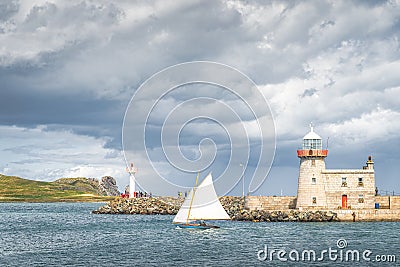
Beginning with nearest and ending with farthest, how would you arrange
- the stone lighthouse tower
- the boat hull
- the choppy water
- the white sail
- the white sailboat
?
the choppy water, the boat hull, the white sailboat, the white sail, the stone lighthouse tower

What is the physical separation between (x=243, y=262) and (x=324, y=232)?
27.0 metres

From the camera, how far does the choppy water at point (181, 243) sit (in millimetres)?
57094

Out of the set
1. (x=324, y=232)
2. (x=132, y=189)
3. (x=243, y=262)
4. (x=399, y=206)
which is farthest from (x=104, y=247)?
(x=132, y=189)

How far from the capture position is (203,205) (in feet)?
291

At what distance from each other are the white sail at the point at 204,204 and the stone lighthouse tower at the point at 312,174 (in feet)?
43.1

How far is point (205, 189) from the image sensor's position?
88.2m

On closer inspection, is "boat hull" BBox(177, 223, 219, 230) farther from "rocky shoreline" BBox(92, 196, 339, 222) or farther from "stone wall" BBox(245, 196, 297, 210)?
"stone wall" BBox(245, 196, 297, 210)

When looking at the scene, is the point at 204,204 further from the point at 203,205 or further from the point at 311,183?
the point at 311,183

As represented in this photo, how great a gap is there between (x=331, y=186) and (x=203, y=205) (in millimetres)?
20630

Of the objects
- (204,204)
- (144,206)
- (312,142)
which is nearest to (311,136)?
(312,142)

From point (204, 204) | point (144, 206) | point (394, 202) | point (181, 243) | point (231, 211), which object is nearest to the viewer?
point (181, 243)

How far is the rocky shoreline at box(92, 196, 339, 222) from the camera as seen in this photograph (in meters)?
91.1

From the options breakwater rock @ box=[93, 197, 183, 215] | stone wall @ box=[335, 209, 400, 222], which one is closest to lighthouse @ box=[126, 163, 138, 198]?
breakwater rock @ box=[93, 197, 183, 215]

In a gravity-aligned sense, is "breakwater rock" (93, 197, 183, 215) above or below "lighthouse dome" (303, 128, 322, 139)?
below
